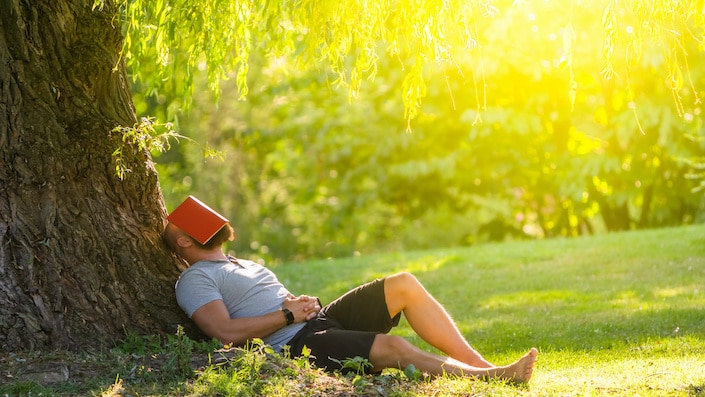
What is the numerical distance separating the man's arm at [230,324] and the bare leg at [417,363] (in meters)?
0.59

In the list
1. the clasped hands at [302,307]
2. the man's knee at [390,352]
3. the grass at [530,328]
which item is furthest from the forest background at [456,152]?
the man's knee at [390,352]

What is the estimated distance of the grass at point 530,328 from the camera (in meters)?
4.57

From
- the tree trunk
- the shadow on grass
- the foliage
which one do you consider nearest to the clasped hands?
the tree trunk

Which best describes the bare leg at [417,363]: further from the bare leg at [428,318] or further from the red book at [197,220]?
the red book at [197,220]

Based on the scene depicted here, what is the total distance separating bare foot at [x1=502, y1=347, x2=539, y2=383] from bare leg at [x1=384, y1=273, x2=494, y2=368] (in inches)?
7.4

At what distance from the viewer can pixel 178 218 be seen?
5410mm

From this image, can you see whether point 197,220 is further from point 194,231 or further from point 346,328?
point 346,328

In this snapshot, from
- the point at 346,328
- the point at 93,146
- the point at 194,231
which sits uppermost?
the point at 93,146

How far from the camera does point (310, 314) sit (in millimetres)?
5207

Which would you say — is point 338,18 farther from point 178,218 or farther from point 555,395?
point 555,395

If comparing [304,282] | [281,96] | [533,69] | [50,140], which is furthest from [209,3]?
[281,96]

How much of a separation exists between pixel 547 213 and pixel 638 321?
11457mm

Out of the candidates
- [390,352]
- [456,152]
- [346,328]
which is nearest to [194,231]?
[346,328]

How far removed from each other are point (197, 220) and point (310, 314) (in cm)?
86
